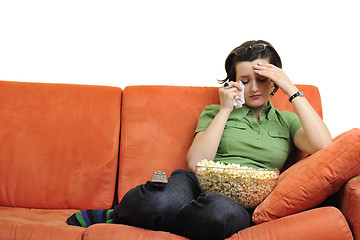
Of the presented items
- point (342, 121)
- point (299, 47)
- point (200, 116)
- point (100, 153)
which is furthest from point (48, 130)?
point (342, 121)

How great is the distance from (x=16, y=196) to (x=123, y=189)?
1.51 ft

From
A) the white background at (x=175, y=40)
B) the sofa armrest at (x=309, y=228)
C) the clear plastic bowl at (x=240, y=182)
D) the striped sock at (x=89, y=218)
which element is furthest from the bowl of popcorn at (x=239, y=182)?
the white background at (x=175, y=40)

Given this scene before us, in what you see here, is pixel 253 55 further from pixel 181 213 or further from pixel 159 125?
pixel 181 213

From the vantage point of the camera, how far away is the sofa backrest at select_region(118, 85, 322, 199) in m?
1.85

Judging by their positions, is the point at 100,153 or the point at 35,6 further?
the point at 35,6

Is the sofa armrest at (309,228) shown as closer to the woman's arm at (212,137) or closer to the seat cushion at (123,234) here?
the seat cushion at (123,234)

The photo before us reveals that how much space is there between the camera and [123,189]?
184cm

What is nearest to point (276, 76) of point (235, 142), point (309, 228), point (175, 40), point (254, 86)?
point (254, 86)

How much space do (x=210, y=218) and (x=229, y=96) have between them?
→ 2.10ft

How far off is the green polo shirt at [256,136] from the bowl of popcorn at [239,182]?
0.28m

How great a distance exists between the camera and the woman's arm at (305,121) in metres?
1.57

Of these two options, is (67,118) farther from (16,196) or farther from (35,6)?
(35,6)

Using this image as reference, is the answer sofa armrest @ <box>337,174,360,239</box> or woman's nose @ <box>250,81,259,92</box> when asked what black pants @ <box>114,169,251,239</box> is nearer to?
sofa armrest @ <box>337,174,360,239</box>

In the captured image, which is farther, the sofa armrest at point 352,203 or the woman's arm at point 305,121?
the woman's arm at point 305,121
